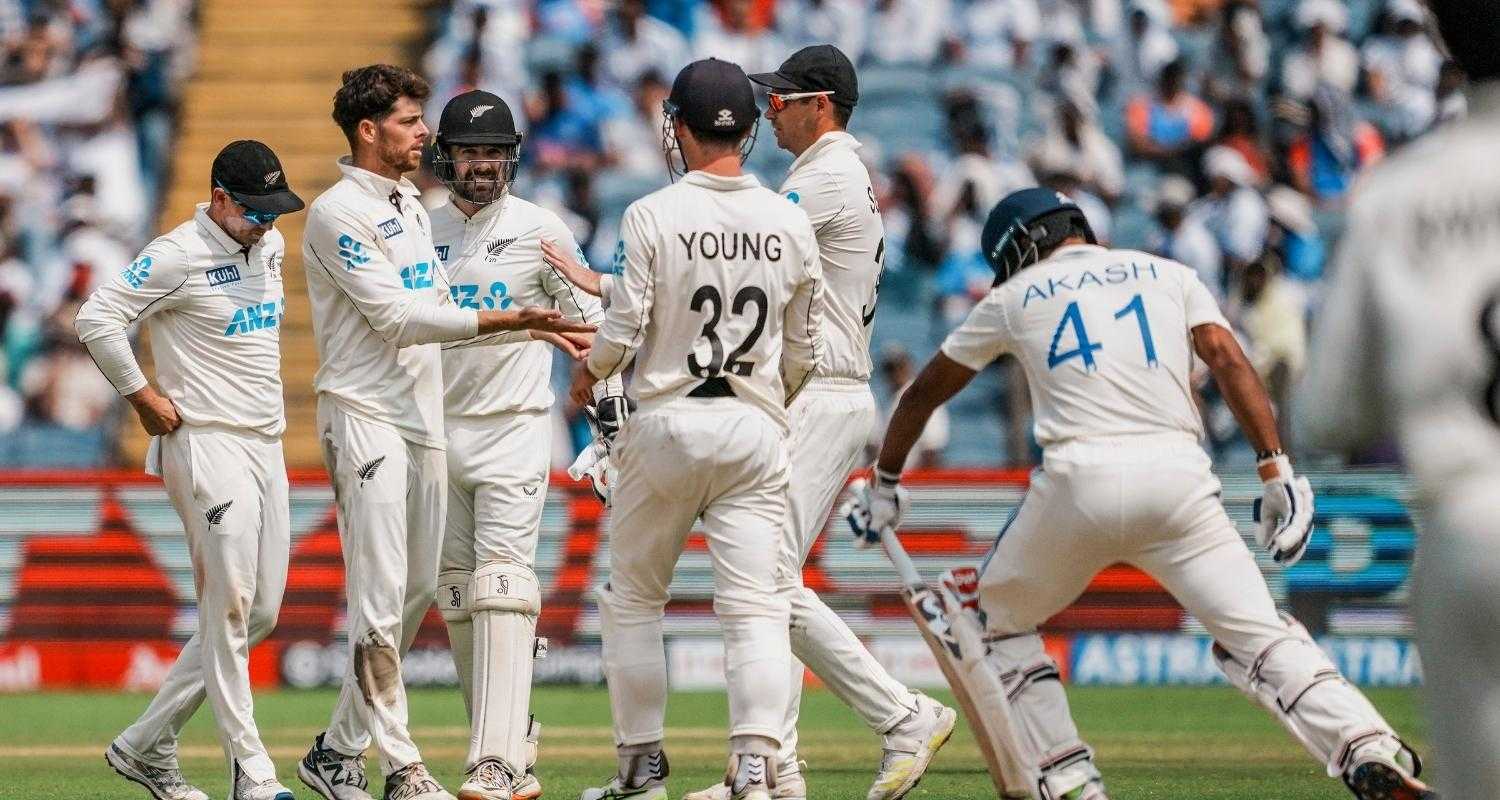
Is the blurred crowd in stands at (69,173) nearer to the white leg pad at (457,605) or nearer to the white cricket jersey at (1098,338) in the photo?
the white leg pad at (457,605)

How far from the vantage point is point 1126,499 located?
21.7 feet

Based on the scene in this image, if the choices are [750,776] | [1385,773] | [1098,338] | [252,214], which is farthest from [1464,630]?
[252,214]

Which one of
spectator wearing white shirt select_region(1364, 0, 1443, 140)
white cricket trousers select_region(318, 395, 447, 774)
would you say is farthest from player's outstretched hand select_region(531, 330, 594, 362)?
spectator wearing white shirt select_region(1364, 0, 1443, 140)

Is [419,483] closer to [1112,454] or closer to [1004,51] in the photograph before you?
[1112,454]

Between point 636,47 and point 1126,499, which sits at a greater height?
point 636,47

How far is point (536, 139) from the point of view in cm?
1853

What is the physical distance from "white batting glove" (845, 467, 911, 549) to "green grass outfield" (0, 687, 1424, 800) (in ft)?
4.21

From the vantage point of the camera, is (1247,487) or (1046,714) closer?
(1046,714)

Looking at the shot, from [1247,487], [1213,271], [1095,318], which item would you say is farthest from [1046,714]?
[1213,271]

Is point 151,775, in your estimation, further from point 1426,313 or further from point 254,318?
point 1426,313

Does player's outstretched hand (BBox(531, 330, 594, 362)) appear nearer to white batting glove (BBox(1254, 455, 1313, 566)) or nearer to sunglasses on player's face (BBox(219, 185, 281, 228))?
sunglasses on player's face (BBox(219, 185, 281, 228))

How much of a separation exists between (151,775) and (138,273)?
76.8 inches

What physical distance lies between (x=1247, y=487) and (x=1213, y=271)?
3.14m

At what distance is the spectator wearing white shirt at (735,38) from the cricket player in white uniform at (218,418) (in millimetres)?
11623
